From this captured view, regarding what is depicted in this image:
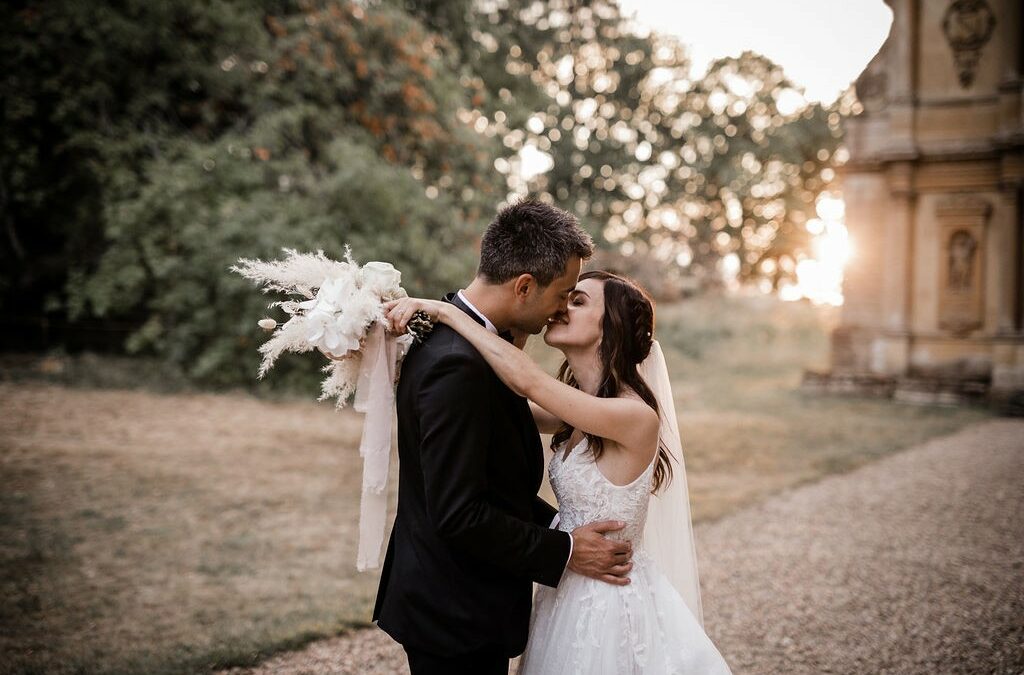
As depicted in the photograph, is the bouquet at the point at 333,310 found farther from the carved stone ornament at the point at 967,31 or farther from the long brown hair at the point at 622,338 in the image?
the carved stone ornament at the point at 967,31

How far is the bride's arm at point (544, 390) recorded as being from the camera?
2.30m

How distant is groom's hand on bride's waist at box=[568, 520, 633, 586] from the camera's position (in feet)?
8.32

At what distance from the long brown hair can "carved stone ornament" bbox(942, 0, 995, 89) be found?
1815cm

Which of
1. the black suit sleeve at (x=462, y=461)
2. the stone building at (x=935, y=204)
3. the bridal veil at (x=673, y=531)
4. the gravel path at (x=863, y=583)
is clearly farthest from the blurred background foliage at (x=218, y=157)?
the black suit sleeve at (x=462, y=461)

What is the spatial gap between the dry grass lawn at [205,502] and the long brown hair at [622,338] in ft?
9.86

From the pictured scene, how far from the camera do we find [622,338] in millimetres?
2727

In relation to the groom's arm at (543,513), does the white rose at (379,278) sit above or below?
above

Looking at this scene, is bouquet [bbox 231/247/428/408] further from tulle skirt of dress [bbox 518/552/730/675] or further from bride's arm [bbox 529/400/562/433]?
tulle skirt of dress [bbox 518/552/730/675]

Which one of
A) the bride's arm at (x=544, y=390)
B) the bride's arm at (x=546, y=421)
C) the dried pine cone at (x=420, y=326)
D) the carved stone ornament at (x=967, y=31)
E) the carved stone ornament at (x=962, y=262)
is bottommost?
the bride's arm at (x=546, y=421)

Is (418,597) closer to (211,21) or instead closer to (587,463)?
(587,463)

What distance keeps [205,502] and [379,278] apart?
607cm

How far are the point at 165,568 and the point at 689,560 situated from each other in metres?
4.32

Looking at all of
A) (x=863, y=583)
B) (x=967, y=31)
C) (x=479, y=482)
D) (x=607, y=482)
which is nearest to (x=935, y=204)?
(x=967, y=31)

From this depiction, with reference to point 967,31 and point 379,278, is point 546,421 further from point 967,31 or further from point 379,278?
point 967,31
